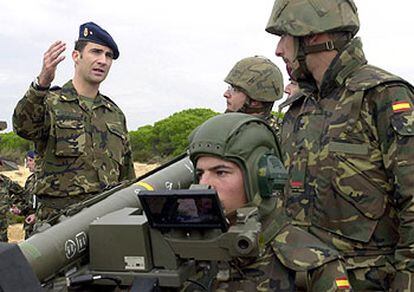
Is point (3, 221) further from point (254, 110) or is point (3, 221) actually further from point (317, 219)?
point (317, 219)

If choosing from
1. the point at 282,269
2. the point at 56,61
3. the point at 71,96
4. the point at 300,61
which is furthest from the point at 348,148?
the point at 71,96

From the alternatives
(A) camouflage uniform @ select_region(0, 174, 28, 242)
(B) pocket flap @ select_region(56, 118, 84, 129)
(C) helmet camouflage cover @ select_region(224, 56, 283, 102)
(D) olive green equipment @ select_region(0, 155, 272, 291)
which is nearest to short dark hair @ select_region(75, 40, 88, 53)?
(B) pocket flap @ select_region(56, 118, 84, 129)

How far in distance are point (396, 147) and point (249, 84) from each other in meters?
2.97

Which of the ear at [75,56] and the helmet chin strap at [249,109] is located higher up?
the ear at [75,56]

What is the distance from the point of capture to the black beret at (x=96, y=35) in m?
5.39

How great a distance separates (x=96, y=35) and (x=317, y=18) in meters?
2.75

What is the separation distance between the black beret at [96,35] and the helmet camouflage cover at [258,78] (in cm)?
118

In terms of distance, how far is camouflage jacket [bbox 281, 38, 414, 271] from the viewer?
2.81 meters

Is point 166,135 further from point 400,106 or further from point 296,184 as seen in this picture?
point 400,106

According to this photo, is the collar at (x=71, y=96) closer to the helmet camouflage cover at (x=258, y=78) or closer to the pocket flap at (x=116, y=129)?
the pocket flap at (x=116, y=129)

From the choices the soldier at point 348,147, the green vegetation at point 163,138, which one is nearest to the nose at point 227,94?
the soldier at point 348,147

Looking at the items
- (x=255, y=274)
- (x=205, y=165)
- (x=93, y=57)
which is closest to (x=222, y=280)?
(x=255, y=274)

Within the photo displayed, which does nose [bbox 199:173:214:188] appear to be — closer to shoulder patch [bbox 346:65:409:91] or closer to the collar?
shoulder patch [bbox 346:65:409:91]

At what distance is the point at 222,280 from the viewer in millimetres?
2492
